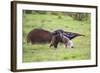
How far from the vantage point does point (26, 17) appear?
1.91m

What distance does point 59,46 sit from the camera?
6.73ft

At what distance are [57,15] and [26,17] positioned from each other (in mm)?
305

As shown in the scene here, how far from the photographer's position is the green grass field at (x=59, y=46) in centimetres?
192

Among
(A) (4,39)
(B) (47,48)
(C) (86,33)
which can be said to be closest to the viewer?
(A) (4,39)

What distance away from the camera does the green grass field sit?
6.31ft

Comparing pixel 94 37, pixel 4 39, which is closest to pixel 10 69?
pixel 4 39

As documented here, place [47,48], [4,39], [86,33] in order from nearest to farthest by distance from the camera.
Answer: [4,39], [47,48], [86,33]

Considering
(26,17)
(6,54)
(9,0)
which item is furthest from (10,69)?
(9,0)

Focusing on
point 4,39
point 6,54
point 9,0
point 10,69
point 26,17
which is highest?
point 9,0

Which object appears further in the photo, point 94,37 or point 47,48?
point 94,37

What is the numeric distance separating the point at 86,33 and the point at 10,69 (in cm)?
83

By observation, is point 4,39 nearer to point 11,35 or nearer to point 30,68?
point 11,35

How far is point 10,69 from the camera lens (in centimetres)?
187

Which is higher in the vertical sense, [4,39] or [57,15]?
[57,15]
